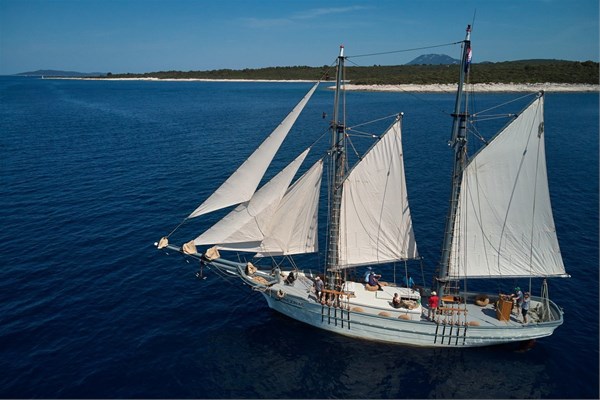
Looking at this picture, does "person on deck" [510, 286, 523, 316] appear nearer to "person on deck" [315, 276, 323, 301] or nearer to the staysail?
"person on deck" [315, 276, 323, 301]

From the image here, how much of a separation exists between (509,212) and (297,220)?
1399 centimetres

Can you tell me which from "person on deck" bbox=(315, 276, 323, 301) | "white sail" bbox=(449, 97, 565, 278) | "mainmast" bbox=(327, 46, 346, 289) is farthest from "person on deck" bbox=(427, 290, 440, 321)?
"person on deck" bbox=(315, 276, 323, 301)

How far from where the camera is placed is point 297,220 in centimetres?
2925

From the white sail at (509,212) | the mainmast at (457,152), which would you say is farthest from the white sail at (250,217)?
the white sail at (509,212)

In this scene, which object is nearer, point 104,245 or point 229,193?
point 229,193

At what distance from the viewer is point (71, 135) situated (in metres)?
89.4

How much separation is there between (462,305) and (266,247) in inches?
553

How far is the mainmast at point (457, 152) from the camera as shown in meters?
24.4

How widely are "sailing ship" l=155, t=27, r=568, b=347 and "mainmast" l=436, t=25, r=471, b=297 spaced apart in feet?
0.23

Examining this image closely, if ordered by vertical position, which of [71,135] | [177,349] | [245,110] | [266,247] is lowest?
[177,349]

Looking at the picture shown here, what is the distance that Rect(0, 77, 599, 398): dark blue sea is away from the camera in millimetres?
24922

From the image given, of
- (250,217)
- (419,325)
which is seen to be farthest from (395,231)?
(250,217)

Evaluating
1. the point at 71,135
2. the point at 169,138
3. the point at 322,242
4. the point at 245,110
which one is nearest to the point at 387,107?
the point at 245,110

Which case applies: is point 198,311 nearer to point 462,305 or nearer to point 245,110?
point 462,305
